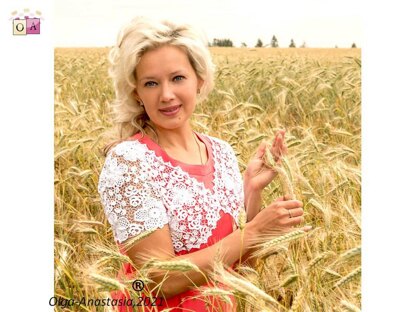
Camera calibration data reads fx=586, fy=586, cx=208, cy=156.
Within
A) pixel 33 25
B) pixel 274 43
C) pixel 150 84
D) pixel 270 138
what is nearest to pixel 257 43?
pixel 274 43

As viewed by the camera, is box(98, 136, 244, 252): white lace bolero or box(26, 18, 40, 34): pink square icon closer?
box(98, 136, 244, 252): white lace bolero

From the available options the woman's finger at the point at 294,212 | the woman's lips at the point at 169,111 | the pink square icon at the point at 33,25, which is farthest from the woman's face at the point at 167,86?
the pink square icon at the point at 33,25

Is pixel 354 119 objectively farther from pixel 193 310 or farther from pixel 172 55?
pixel 193 310

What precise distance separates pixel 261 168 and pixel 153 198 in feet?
0.94

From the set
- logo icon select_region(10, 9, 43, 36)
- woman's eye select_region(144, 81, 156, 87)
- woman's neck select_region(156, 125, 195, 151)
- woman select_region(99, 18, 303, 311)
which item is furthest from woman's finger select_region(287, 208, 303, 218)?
logo icon select_region(10, 9, 43, 36)

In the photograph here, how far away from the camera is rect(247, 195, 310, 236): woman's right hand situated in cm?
117

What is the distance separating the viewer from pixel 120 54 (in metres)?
1.16

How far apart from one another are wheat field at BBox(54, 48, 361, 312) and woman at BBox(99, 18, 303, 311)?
0.22ft

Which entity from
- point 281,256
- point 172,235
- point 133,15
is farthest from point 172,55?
point 281,256

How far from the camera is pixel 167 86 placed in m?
1.16

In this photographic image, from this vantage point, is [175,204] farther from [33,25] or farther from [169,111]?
[33,25]

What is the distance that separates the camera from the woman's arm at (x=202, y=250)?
1146mm

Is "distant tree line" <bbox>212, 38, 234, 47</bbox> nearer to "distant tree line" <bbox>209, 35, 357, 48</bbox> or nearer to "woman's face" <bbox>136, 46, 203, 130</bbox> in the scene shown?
"distant tree line" <bbox>209, 35, 357, 48</bbox>

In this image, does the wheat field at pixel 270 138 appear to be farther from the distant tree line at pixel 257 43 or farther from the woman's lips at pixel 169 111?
the woman's lips at pixel 169 111
